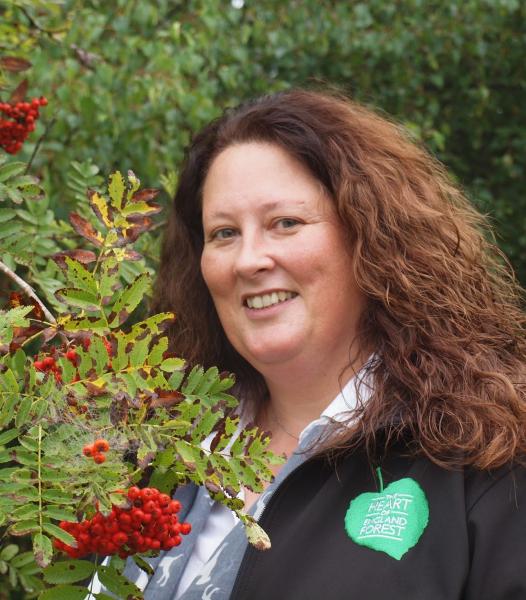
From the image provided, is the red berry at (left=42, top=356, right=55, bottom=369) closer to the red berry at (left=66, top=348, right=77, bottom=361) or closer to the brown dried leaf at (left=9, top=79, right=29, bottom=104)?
the red berry at (left=66, top=348, right=77, bottom=361)

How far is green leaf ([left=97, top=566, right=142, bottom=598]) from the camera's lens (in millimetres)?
1339

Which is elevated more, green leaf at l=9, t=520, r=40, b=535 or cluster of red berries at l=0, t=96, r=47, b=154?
cluster of red berries at l=0, t=96, r=47, b=154

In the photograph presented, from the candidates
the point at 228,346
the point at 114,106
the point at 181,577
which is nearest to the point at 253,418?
the point at 228,346

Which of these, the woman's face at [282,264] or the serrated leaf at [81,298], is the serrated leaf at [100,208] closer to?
the serrated leaf at [81,298]

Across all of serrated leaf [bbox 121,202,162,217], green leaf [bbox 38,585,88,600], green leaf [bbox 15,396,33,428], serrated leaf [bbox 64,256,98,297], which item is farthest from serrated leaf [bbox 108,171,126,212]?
green leaf [bbox 38,585,88,600]

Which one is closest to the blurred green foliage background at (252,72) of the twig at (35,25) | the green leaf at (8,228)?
the twig at (35,25)

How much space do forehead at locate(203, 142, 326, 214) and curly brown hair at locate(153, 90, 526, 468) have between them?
0.02 metres


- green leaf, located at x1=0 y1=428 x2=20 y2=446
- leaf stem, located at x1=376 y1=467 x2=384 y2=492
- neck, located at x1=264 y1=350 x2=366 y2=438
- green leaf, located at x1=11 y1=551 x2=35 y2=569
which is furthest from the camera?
green leaf, located at x1=11 y1=551 x2=35 y2=569

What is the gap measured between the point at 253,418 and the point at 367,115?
0.68 metres

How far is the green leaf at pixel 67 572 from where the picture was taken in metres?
1.37

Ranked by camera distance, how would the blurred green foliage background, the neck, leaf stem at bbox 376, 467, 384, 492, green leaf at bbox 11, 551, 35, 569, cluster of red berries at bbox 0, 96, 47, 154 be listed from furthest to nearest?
1. the blurred green foliage background
2. green leaf at bbox 11, 551, 35, 569
3. cluster of red berries at bbox 0, 96, 47, 154
4. the neck
5. leaf stem at bbox 376, 467, 384, 492

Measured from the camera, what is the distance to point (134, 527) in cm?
132

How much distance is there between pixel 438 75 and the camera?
14.9 feet

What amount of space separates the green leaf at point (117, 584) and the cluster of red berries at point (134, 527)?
0.03 meters
